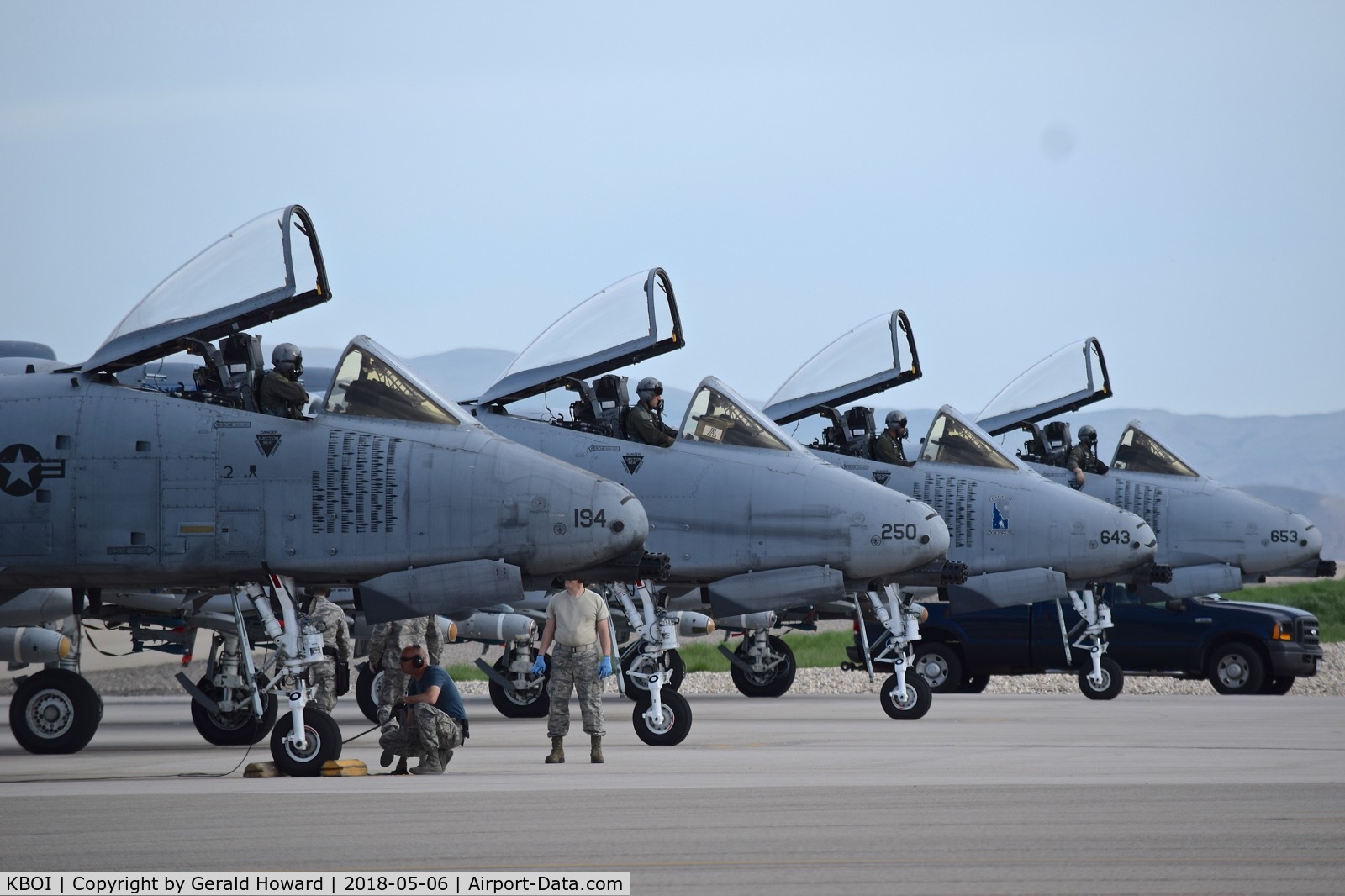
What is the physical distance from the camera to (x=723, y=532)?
715 inches

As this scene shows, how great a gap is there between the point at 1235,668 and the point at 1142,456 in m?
3.39

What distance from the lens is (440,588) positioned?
45.6 ft

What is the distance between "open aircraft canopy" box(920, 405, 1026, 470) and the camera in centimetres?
2258

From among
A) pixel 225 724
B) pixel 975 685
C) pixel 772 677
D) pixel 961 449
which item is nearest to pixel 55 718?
pixel 225 724


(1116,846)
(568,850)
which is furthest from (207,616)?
(1116,846)

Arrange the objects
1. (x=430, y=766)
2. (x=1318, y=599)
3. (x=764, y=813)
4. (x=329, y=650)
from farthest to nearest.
A: (x=1318, y=599) → (x=329, y=650) → (x=430, y=766) → (x=764, y=813)

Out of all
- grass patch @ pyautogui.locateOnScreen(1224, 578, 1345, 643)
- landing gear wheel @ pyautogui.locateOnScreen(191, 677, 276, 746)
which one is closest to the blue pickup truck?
landing gear wheel @ pyautogui.locateOnScreen(191, 677, 276, 746)

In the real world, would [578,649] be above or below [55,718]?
above

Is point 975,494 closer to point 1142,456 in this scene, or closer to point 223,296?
point 1142,456

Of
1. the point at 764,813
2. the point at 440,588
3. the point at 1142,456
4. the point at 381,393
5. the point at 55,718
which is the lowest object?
the point at 764,813

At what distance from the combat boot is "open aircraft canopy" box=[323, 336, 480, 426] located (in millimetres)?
2844

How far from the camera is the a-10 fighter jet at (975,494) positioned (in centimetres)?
2202

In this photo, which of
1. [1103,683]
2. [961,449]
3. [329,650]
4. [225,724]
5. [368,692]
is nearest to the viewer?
[225,724]

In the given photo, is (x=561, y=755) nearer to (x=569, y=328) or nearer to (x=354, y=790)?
(x=354, y=790)
